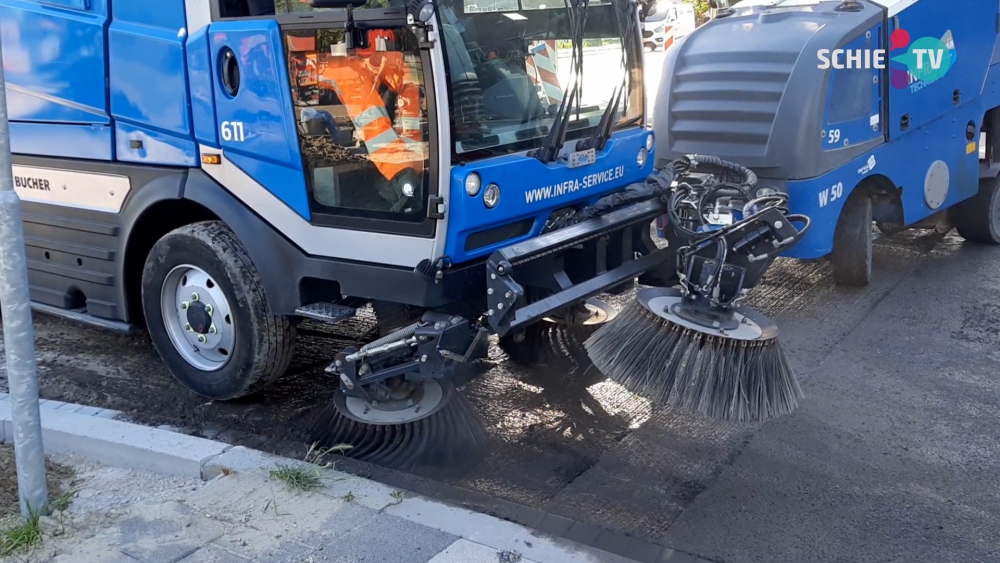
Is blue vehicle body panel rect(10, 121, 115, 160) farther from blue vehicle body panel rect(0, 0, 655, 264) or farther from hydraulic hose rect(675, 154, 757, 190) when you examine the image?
hydraulic hose rect(675, 154, 757, 190)

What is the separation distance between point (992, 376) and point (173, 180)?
447cm

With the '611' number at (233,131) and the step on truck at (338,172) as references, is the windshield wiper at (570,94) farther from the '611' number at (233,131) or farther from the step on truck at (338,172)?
the '611' number at (233,131)

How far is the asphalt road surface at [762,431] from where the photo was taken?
3691mm

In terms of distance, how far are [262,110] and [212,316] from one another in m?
1.12

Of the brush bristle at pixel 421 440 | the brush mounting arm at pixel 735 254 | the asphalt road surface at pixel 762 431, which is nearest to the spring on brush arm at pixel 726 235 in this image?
the brush mounting arm at pixel 735 254

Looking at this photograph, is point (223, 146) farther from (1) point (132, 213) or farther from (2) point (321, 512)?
(2) point (321, 512)

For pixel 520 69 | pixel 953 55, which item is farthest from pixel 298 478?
pixel 953 55

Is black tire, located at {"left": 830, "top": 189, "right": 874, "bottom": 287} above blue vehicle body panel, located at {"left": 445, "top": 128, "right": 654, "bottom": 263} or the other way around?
the other way around

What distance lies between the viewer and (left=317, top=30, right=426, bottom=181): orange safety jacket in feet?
12.9

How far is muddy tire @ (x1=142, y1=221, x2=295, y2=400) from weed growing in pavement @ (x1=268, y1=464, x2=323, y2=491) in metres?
0.94

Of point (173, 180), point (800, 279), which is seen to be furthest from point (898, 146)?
point (173, 180)

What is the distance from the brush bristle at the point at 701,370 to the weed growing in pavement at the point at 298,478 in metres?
1.28

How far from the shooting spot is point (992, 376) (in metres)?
5.13

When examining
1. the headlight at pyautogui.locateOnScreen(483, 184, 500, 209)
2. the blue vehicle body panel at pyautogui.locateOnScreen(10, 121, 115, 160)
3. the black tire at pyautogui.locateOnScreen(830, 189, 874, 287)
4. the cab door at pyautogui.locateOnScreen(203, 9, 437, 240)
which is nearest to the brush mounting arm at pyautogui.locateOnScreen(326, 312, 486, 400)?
the cab door at pyautogui.locateOnScreen(203, 9, 437, 240)
